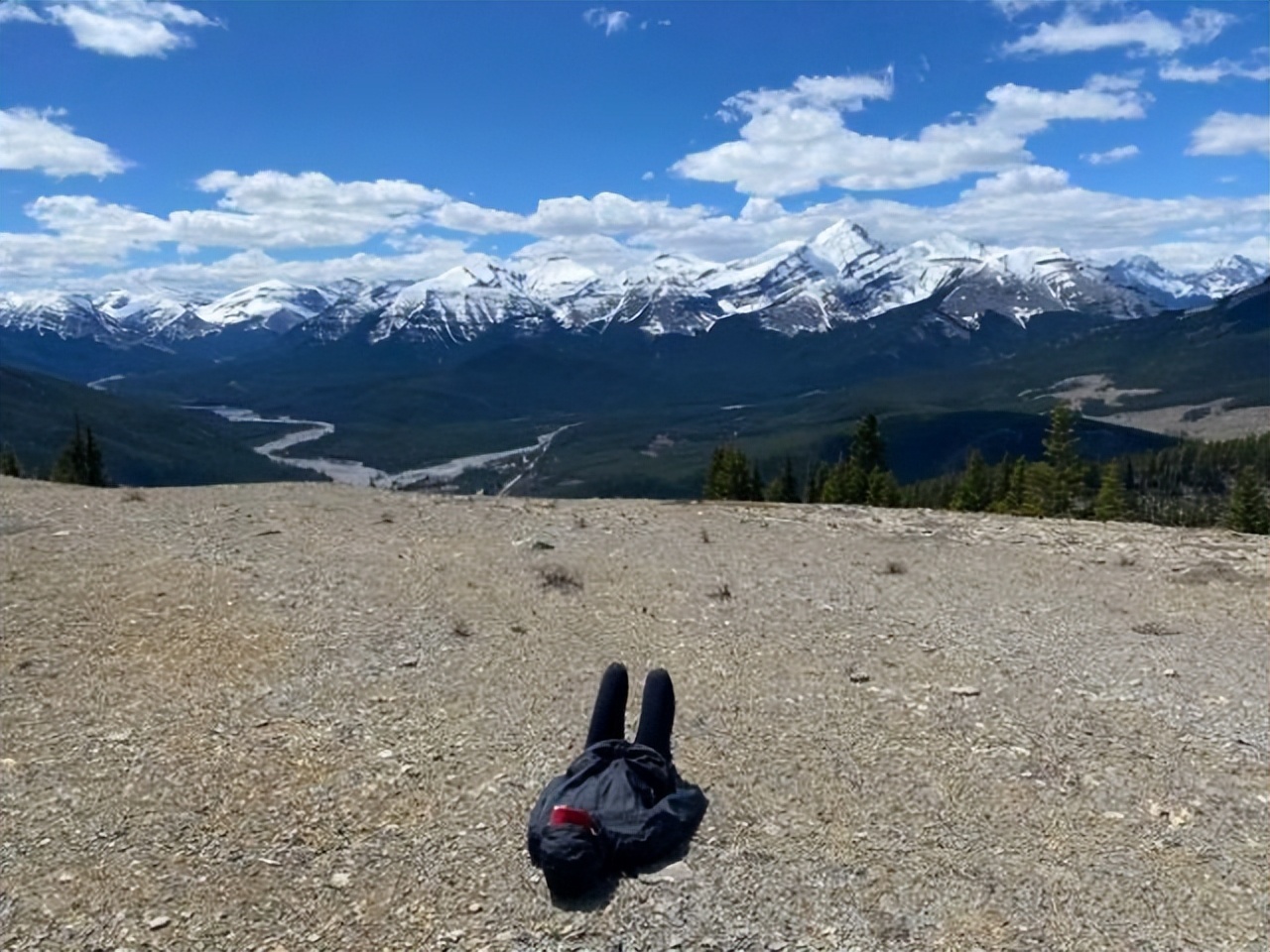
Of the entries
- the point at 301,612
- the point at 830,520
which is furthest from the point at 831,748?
the point at 830,520

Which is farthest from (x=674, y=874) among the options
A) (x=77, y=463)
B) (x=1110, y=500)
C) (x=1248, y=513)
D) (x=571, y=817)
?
(x=77, y=463)

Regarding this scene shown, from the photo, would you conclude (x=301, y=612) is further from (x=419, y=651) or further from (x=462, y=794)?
(x=462, y=794)

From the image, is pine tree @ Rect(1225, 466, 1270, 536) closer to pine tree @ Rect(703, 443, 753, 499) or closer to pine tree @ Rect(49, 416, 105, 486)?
pine tree @ Rect(703, 443, 753, 499)

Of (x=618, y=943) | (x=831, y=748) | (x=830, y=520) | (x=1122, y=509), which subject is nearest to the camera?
(x=618, y=943)

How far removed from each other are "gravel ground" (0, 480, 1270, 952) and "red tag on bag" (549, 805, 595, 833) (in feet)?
1.88

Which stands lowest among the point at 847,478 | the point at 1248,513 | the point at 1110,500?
the point at 1248,513

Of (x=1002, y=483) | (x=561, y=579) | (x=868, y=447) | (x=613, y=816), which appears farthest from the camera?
(x=1002, y=483)

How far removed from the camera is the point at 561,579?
17.5 m

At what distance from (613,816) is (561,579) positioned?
9.22m

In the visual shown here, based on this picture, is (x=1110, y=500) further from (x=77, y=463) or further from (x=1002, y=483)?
(x=77, y=463)

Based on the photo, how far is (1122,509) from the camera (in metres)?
62.4

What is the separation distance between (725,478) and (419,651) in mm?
55827

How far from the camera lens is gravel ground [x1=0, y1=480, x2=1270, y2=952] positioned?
7.85 metres

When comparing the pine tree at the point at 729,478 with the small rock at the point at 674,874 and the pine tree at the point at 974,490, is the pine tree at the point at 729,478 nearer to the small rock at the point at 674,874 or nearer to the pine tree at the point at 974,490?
the pine tree at the point at 974,490
